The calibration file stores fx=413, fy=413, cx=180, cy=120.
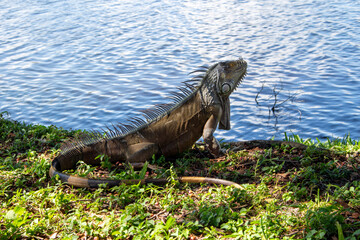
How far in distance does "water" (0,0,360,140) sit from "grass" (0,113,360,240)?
2.84 m

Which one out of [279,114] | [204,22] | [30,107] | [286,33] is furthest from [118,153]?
[204,22]

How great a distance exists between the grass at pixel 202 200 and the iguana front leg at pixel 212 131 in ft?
0.54

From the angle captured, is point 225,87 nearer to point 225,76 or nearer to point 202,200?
point 225,76

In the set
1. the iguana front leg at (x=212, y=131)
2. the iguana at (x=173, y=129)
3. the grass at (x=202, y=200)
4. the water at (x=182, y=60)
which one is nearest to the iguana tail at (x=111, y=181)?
the grass at (x=202, y=200)

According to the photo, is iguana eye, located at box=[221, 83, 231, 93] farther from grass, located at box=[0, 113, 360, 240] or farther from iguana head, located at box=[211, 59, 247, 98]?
grass, located at box=[0, 113, 360, 240]

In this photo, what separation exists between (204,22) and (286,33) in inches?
124

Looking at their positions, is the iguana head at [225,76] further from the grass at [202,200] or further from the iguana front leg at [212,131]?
the grass at [202,200]

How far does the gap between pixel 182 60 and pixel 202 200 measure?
7.71 metres

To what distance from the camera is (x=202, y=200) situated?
3828mm

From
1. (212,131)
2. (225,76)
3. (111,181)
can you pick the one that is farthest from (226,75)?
(111,181)

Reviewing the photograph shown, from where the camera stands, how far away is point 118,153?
16.0 ft

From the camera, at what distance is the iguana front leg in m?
4.91

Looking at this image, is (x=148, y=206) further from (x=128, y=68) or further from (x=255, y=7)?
(x=255, y=7)

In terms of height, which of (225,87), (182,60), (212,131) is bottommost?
(182,60)
